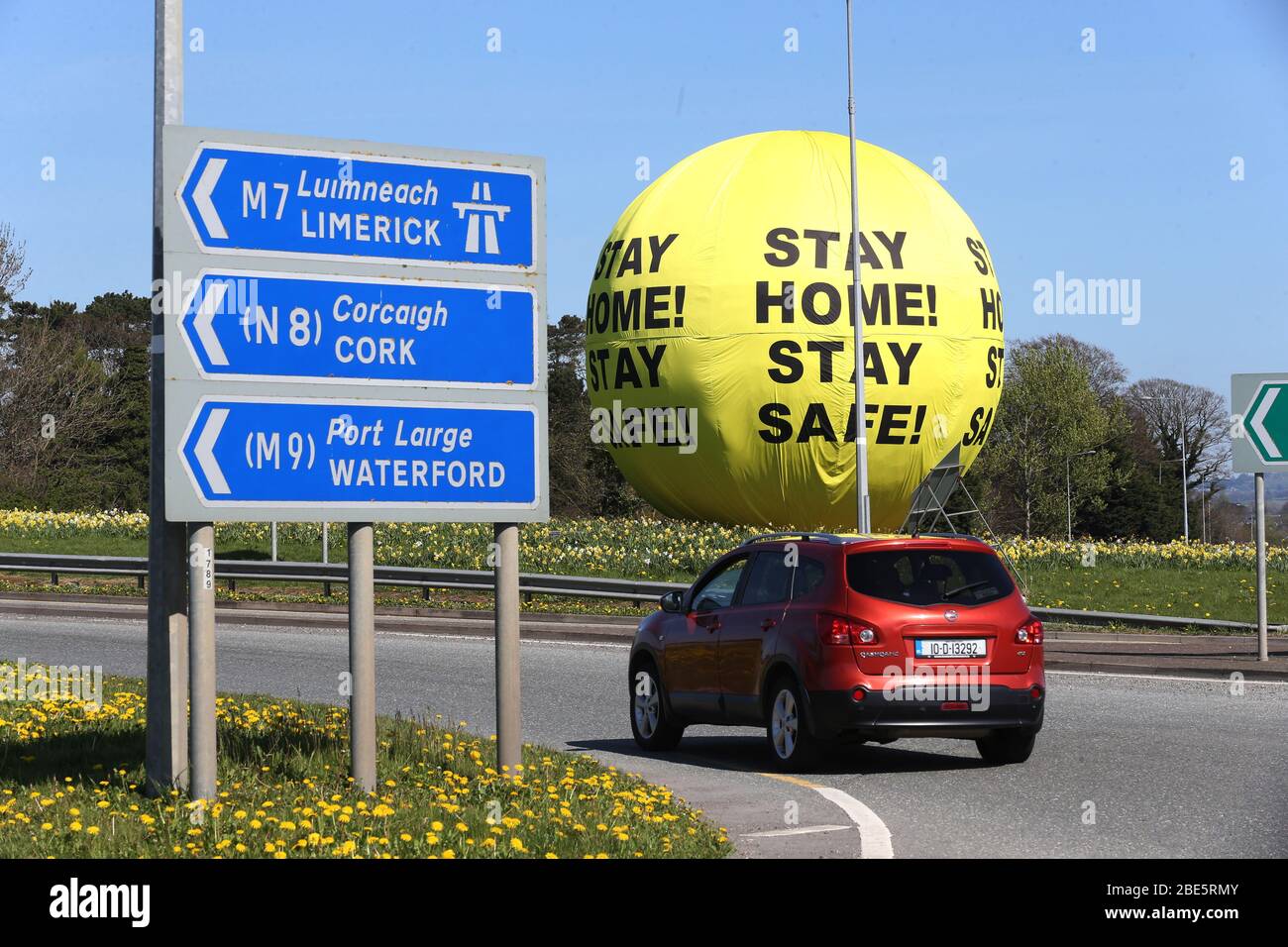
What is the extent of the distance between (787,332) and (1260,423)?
1213cm

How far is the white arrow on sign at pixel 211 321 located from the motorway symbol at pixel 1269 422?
541 inches

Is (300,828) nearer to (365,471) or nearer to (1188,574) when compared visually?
(365,471)

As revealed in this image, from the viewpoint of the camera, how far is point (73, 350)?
5859 cm

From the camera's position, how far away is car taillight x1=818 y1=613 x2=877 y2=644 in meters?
11.2

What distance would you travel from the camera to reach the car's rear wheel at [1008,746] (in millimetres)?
11719

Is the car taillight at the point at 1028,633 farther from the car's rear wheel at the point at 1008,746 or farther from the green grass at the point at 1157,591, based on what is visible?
the green grass at the point at 1157,591

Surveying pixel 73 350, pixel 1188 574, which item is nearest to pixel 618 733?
pixel 1188 574

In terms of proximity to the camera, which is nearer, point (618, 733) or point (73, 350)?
point (618, 733)

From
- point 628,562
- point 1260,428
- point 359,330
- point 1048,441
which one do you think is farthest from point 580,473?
point 359,330

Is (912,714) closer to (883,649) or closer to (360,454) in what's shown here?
(883,649)

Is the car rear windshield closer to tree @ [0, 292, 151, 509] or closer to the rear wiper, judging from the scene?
the rear wiper

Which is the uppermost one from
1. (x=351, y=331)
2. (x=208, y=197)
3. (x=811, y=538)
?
(x=208, y=197)

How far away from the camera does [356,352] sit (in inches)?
382
